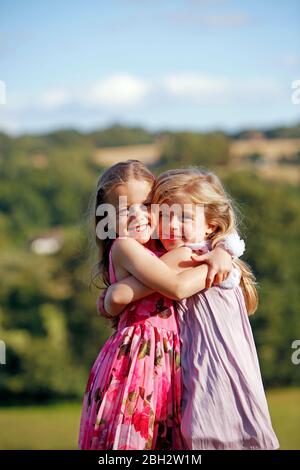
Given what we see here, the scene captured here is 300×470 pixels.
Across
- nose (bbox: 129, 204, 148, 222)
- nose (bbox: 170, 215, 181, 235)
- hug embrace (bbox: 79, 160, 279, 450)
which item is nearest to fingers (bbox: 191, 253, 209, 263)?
hug embrace (bbox: 79, 160, 279, 450)

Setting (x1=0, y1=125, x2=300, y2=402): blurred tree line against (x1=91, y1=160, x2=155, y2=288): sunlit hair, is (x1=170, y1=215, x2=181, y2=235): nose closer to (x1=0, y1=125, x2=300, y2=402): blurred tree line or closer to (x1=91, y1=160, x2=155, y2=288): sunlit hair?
(x1=91, y1=160, x2=155, y2=288): sunlit hair

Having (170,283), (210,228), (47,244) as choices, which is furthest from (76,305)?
(170,283)

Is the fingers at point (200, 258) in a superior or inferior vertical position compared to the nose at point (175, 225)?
inferior

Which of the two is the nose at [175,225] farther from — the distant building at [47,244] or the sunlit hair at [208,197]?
the distant building at [47,244]

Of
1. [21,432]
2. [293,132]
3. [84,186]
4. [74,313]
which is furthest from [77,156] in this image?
[21,432]

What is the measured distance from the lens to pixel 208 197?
3418mm

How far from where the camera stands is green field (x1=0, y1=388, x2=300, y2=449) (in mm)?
28938

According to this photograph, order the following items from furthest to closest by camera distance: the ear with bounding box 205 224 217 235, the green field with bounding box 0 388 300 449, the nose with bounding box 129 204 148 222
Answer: the green field with bounding box 0 388 300 449 → the ear with bounding box 205 224 217 235 → the nose with bounding box 129 204 148 222

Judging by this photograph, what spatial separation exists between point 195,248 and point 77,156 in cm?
4536

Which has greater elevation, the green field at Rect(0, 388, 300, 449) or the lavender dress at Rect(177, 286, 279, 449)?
the green field at Rect(0, 388, 300, 449)

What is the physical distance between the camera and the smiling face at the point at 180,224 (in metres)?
3.36

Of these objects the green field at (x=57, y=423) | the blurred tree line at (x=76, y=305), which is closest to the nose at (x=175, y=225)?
the green field at (x=57, y=423)

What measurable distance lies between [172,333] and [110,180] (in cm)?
62
